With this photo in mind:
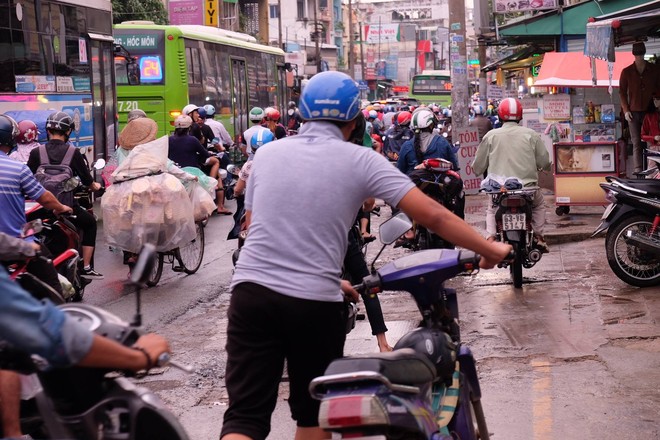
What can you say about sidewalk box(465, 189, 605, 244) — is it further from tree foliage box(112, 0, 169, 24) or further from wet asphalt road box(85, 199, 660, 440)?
tree foliage box(112, 0, 169, 24)

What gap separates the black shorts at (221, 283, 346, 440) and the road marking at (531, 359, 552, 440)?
2081 mm

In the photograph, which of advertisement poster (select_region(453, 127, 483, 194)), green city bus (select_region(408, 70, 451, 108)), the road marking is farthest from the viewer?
green city bus (select_region(408, 70, 451, 108))

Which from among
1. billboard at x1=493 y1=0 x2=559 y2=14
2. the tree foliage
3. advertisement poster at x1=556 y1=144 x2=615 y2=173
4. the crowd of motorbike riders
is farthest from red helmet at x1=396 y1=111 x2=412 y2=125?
the tree foliage

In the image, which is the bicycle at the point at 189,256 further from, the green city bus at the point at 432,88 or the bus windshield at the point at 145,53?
→ the green city bus at the point at 432,88

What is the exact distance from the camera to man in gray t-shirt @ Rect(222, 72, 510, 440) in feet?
13.3

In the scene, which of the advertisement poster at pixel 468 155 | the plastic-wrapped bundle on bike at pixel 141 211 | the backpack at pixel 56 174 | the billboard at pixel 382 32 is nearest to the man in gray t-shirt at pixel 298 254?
the backpack at pixel 56 174

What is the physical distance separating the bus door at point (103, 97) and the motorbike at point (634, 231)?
1129 centimetres

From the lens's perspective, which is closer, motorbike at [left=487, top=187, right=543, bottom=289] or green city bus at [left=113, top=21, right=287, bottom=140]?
motorbike at [left=487, top=187, right=543, bottom=289]

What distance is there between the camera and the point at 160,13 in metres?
37.7

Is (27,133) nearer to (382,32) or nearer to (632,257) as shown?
(632,257)

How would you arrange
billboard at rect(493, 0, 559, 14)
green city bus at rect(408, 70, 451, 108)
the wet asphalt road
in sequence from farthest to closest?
green city bus at rect(408, 70, 451, 108) → billboard at rect(493, 0, 559, 14) → the wet asphalt road

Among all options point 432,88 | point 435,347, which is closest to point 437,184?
point 435,347

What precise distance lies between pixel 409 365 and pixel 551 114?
15.5 m

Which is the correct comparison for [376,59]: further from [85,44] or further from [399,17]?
[85,44]
